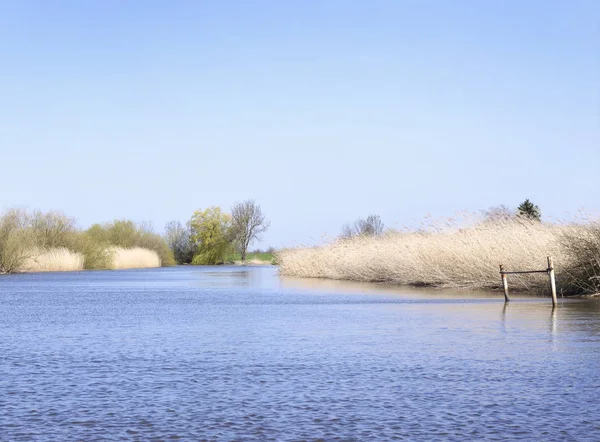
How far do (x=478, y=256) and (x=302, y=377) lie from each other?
20.4m

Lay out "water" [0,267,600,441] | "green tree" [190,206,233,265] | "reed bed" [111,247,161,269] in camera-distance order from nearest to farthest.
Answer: "water" [0,267,600,441]
"reed bed" [111,247,161,269]
"green tree" [190,206,233,265]

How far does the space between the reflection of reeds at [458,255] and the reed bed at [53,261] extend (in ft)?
78.2

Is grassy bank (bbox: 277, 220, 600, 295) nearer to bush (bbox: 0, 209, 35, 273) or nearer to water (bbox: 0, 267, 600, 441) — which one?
water (bbox: 0, 267, 600, 441)

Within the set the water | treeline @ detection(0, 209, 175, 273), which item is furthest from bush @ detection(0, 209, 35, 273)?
the water

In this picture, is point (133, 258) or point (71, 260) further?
point (133, 258)

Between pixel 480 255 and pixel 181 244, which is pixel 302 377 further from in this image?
pixel 181 244

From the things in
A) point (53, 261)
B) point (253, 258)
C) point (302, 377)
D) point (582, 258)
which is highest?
point (253, 258)

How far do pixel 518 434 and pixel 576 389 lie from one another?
216 cm

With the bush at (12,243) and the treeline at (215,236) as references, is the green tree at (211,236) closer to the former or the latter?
the treeline at (215,236)

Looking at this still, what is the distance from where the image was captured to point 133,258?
72875mm

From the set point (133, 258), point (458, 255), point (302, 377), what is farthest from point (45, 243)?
point (302, 377)

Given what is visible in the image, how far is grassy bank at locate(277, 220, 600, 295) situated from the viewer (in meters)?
23.3

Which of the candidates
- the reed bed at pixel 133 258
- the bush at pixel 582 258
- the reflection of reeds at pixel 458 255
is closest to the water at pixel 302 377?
the bush at pixel 582 258

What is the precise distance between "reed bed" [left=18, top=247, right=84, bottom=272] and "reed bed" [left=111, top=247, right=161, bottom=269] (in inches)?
291
